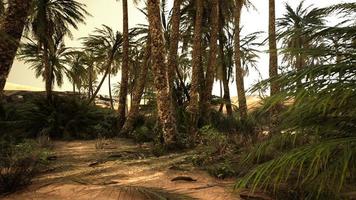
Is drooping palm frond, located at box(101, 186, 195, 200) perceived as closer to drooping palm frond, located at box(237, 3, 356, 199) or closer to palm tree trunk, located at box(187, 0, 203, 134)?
drooping palm frond, located at box(237, 3, 356, 199)

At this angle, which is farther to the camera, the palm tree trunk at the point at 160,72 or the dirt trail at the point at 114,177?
the palm tree trunk at the point at 160,72

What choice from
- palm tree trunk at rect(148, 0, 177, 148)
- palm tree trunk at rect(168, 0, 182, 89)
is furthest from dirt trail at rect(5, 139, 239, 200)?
palm tree trunk at rect(168, 0, 182, 89)

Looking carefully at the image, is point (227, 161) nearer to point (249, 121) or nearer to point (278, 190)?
point (278, 190)

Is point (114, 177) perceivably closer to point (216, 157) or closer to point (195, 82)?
point (216, 157)

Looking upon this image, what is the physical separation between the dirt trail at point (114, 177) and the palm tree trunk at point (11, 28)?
1864 mm

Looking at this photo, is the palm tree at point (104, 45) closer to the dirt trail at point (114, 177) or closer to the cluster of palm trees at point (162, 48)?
the cluster of palm trees at point (162, 48)

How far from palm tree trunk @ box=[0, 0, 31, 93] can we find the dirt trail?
1864 mm

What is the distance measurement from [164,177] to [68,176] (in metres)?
1.81

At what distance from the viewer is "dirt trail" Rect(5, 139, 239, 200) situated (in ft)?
19.3

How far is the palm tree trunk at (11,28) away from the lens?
610cm

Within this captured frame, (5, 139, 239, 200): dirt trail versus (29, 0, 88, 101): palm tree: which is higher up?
(29, 0, 88, 101): palm tree

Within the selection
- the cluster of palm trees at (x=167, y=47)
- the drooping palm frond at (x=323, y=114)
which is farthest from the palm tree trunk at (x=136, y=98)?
the drooping palm frond at (x=323, y=114)

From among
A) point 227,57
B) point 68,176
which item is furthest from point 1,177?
point 227,57

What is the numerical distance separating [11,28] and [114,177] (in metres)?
3.14
